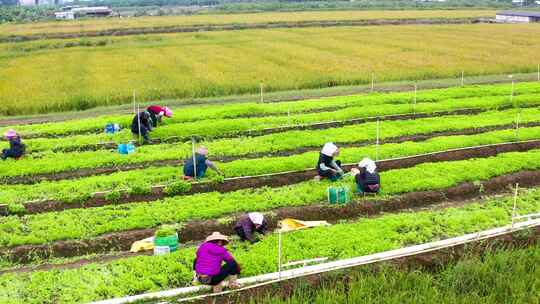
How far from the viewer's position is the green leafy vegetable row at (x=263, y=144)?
17.2 meters

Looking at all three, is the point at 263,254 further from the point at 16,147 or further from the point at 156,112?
the point at 156,112

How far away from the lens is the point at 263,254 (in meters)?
10.9

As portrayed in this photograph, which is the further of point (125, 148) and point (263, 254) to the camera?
point (125, 148)

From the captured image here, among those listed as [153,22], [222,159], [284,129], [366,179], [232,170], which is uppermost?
[153,22]

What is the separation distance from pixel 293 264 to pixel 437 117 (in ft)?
47.1

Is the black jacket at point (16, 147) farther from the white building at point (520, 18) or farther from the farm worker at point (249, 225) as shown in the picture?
the white building at point (520, 18)

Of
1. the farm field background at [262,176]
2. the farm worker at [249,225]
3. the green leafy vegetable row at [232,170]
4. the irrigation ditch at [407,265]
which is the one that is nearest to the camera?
the irrigation ditch at [407,265]

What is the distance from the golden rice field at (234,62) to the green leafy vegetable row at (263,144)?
10.6 meters

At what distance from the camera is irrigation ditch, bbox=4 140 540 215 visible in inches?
559

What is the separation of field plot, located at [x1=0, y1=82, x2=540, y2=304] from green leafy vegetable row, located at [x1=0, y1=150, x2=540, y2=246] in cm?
4

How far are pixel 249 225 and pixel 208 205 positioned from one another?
245 cm

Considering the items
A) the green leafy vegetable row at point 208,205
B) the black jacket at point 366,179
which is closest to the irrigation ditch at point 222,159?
the green leafy vegetable row at point 208,205

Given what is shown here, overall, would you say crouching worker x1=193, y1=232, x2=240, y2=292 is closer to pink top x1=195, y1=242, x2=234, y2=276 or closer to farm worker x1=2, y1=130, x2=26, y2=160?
pink top x1=195, y1=242, x2=234, y2=276

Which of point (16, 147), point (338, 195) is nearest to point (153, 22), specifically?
point (16, 147)
